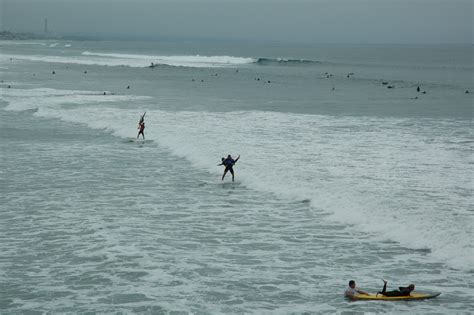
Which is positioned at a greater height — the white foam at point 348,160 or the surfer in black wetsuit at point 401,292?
the white foam at point 348,160

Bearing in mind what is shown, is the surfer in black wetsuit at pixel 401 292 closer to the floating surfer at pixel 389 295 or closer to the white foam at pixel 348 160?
the floating surfer at pixel 389 295

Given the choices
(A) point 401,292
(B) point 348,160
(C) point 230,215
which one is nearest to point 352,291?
(A) point 401,292

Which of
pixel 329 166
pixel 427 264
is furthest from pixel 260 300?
pixel 329 166

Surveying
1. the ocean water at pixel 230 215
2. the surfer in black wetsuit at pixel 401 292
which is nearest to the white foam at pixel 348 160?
the ocean water at pixel 230 215

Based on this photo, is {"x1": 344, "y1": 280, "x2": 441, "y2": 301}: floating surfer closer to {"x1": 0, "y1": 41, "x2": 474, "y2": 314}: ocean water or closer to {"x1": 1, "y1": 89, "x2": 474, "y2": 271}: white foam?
{"x1": 0, "y1": 41, "x2": 474, "y2": 314}: ocean water

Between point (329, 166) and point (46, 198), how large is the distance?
1160cm

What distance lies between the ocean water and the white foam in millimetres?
85

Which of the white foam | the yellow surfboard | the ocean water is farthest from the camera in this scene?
the white foam

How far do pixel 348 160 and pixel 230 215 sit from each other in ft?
31.4

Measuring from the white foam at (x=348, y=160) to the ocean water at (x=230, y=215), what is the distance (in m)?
0.09

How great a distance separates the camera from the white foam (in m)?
18.8

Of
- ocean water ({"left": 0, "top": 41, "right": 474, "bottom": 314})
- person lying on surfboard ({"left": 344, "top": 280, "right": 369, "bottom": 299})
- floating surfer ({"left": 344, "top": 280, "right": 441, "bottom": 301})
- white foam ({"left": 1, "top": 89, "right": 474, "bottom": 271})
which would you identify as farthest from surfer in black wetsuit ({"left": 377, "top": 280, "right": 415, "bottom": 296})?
white foam ({"left": 1, "top": 89, "right": 474, "bottom": 271})

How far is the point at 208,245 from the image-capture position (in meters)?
17.2

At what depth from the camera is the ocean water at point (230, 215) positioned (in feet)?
46.4
